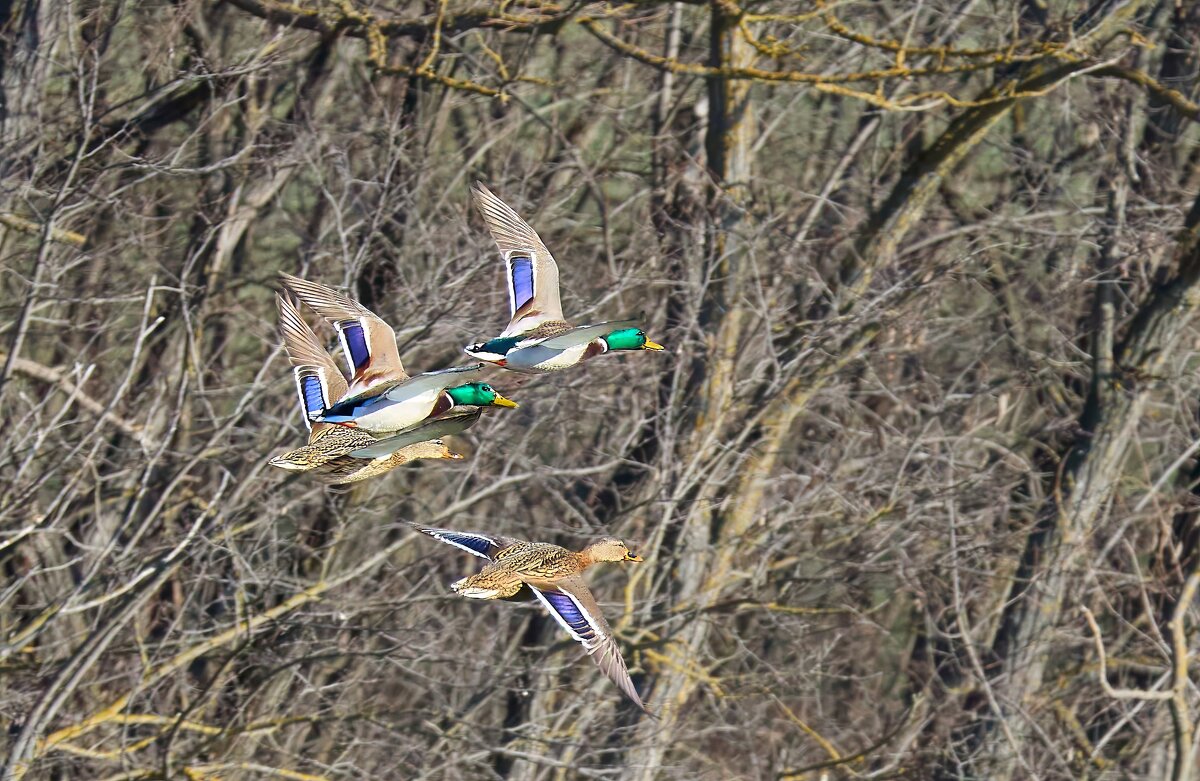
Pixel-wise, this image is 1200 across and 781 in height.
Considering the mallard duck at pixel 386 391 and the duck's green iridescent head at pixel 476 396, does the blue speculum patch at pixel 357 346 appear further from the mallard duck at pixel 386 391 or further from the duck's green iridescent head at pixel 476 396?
the duck's green iridescent head at pixel 476 396

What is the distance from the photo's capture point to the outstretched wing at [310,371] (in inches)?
244

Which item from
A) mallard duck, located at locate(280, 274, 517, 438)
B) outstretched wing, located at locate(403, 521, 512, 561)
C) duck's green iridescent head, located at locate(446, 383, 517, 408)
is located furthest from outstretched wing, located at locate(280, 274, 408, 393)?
outstretched wing, located at locate(403, 521, 512, 561)

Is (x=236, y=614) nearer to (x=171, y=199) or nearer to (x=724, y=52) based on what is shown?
(x=171, y=199)

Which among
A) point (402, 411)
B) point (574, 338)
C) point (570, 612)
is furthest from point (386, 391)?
point (570, 612)

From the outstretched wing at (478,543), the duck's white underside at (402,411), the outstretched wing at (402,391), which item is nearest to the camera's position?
the outstretched wing at (402,391)

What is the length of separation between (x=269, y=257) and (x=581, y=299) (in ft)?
11.2

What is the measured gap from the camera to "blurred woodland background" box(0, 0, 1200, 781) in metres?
10.6

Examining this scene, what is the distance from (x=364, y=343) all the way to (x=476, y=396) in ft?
2.37

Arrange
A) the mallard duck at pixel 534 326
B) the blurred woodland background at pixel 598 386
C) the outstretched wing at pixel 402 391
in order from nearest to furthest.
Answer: the outstretched wing at pixel 402 391 < the mallard duck at pixel 534 326 < the blurred woodland background at pixel 598 386

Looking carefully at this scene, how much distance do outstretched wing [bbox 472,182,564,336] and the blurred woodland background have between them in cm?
294

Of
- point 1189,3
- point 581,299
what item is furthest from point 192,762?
point 1189,3

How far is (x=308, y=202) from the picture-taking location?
43.9 feet

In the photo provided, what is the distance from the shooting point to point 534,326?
6.11m

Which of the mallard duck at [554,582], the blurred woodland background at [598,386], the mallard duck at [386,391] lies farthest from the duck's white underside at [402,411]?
the blurred woodland background at [598,386]
